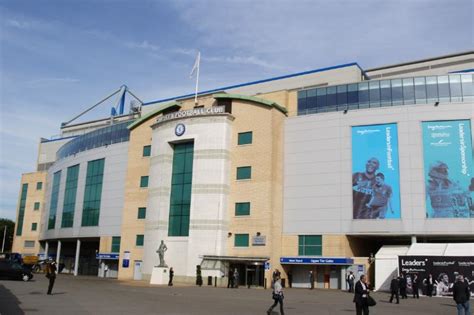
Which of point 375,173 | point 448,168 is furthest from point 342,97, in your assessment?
point 448,168

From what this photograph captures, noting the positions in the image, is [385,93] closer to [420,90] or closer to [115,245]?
[420,90]

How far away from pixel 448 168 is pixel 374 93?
10.7m

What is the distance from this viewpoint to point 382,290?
4166 centimetres

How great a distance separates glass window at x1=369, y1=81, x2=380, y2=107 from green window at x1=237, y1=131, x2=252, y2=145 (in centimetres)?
1309

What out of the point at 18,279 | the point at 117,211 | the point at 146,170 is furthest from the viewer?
the point at 117,211

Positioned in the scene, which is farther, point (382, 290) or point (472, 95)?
point (472, 95)

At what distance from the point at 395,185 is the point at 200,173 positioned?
65.2 feet

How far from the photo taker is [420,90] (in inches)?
1917

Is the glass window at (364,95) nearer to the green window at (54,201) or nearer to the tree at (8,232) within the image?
the green window at (54,201)

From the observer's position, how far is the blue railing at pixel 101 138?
68312mm

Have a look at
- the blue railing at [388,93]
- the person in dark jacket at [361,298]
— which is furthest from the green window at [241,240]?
the person in dark jacket at [361,298]

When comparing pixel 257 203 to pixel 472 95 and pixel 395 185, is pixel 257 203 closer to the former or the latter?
pixel 395 185

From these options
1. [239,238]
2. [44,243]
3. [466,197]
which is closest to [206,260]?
[239,238]

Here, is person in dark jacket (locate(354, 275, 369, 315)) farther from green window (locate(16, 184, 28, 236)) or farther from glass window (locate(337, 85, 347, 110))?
green window (locate(16, 184, 28, 236))
